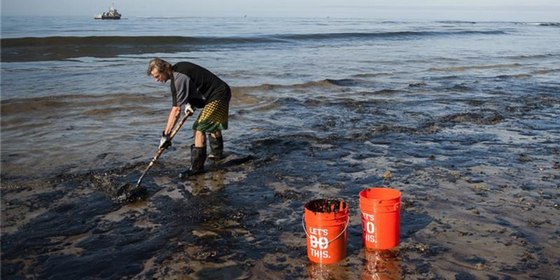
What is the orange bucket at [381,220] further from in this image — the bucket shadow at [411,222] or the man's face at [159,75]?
the man's face at [159,75]

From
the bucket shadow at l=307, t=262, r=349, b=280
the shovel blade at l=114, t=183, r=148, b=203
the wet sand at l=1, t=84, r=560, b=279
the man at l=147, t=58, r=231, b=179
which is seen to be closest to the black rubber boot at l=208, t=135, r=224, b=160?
the man at l=147, t=58, r=231, b=179

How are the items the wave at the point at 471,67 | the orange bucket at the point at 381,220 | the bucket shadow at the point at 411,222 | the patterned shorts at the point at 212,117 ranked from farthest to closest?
the wave at the point at 471,67
the patterned shorts at the point at 212,117
the bucket shadow at the point at 411,222
the orange bucket at the point at 381,220

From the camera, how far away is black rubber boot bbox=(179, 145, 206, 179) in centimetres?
750

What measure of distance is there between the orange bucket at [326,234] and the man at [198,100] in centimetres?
300

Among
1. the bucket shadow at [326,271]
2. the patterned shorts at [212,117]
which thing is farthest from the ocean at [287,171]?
the patterned shorts at [212,117]

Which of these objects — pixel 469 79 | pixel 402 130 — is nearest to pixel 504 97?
pixel 469 79

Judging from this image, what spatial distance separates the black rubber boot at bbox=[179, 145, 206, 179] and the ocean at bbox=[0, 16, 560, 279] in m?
0.28

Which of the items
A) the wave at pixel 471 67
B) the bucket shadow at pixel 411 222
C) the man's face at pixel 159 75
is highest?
the man's face at pixel 159 75

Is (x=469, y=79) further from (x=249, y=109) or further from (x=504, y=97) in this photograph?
(x=249, y=109)

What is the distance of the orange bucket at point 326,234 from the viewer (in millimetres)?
4426

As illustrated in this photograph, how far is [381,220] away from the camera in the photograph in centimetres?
469

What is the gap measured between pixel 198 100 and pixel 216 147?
1127 mm

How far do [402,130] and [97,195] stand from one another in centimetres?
651

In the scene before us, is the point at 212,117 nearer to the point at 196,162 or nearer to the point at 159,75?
the point at 196,162
